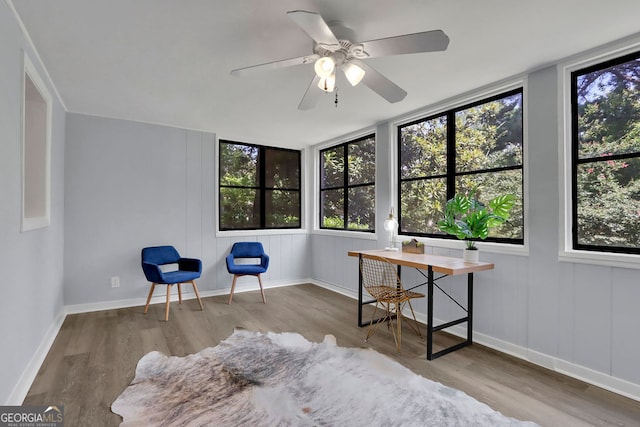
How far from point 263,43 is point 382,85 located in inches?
35.0

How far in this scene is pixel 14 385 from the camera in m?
1.99

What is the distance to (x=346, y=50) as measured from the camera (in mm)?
1979

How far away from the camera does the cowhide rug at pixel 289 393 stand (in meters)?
1.90

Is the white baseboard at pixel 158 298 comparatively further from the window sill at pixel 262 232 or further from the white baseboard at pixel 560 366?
the white baseboard at pixel 560 366

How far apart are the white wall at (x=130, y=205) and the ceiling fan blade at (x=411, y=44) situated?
344cm

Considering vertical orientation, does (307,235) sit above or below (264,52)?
below

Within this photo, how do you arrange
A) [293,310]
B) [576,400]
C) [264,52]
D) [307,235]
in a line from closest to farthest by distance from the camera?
[576,400] → [264,52] → [293,310] → [307,235]

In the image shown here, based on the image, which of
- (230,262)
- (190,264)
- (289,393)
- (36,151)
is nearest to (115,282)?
(190,264)

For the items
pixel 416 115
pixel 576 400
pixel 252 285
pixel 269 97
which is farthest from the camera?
pixel 252 285

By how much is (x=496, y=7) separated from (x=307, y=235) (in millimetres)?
4332

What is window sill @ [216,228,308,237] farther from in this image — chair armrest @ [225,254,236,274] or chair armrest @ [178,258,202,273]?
chair armrest @ [178,258,202,273]

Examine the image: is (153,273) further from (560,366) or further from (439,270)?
(560,366)

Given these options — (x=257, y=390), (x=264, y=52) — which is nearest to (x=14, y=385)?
(x=257, y=390)

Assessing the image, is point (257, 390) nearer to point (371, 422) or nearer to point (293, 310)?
point (371, 422)
